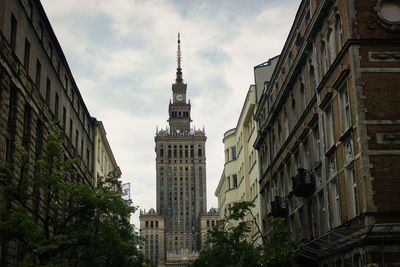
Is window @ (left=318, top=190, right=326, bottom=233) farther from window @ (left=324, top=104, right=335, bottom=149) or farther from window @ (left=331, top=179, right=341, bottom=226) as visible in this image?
window @ (left=324, top=104, right=335, bottom=149)

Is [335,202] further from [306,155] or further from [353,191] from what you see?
[306,155]

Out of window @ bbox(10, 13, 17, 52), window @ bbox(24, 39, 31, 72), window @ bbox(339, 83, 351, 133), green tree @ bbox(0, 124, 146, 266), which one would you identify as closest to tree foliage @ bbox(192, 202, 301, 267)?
window @ bbox(339, 83, 351, 133)

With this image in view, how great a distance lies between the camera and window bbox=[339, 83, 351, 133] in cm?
2748

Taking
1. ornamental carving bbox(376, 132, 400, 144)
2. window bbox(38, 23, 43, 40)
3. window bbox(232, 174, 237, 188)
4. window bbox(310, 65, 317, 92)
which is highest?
window bbox(38, 23, 43, 40)

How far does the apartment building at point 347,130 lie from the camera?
24.7 meters

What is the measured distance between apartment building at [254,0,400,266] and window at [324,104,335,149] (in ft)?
0.16

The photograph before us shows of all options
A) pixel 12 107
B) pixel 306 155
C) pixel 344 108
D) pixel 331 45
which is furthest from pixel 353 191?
pixel 12 107

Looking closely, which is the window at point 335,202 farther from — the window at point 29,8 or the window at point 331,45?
the window at point 29,8

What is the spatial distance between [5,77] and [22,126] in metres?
3.95

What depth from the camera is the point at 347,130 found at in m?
26.8

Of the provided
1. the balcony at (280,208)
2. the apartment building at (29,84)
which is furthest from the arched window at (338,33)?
the balcony at (280,208)

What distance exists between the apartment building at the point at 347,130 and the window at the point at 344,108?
5 cm

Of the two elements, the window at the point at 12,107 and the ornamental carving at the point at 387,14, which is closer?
the ornamental carving at the point at 387,14

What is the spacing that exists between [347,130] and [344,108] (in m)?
1.62
